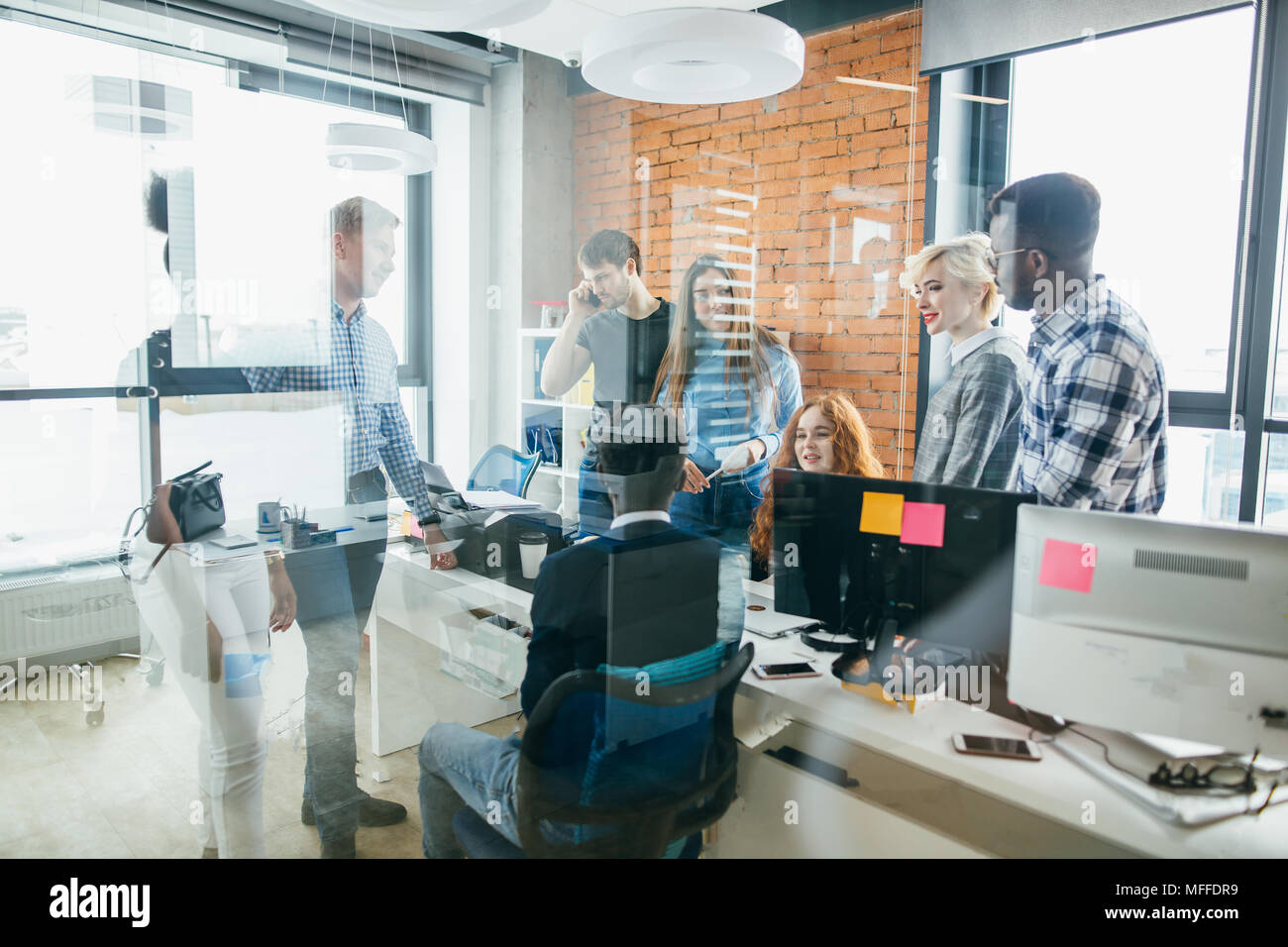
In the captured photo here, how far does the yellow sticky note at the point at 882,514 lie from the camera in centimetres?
161

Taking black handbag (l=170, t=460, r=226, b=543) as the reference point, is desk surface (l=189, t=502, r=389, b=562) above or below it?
below

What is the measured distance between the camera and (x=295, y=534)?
2418 millimetres

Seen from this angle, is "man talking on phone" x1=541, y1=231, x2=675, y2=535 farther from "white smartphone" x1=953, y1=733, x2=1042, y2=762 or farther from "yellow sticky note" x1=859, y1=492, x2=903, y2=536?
"white smartphone" x1=953, y1=733, x2=1042, y2=762

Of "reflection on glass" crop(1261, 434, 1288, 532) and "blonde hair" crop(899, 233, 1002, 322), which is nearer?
"reflection on glass" crop(1261, 434, 1288, 532)

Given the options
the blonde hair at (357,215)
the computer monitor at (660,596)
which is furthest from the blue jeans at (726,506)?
the blonde hair at (357,215)

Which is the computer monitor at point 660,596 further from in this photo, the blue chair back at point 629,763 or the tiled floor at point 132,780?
the tiled floor at point 132,780

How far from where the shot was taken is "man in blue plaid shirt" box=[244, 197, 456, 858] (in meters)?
2.44

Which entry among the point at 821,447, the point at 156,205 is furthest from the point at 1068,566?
the point at 156,205

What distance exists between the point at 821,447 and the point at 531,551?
3.33ft

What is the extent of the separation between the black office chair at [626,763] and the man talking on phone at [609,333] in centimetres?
114

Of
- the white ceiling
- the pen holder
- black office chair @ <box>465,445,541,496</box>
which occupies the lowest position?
the pen holder

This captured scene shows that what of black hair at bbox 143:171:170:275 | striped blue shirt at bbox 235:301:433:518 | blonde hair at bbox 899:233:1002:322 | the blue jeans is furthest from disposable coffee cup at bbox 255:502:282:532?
blonde hair at bbox 899:233:1002:322

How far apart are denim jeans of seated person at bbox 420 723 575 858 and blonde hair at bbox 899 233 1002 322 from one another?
2.30 metres

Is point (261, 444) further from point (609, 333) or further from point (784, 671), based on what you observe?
point (784, 671)
